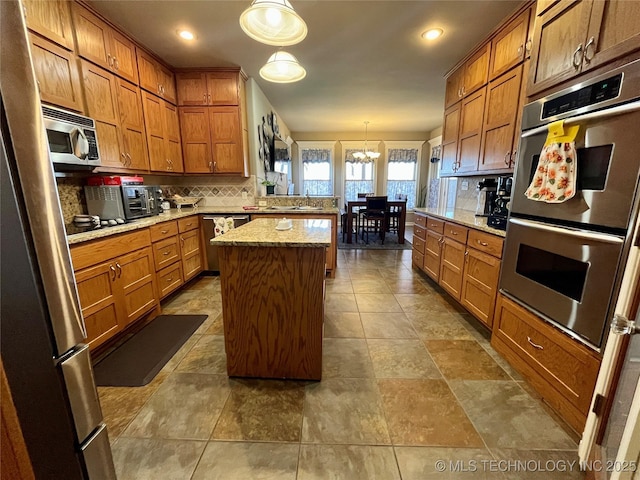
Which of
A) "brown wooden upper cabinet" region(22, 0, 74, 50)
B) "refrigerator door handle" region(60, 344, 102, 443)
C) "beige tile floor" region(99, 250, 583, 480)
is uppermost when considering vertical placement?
"brown wooden upper cabinet" region(22, 0, 74, 50)

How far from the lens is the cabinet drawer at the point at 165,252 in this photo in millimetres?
2486

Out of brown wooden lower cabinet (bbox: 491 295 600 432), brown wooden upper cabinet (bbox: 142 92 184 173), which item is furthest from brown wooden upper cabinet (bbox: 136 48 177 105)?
brown wooden lower cabinet (bbox: 491 295 600 432)

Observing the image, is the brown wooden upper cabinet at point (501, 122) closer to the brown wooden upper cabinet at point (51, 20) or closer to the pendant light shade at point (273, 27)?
the pendant light shade at point (273, 27)

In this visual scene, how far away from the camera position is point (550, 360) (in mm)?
1438

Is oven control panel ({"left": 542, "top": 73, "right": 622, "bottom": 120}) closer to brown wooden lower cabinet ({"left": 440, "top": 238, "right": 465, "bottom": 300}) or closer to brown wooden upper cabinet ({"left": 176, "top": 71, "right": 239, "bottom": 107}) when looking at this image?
brown wooden lower cabinet ({"left": 440, "top": 238, "right": 465, "bottom": 300})

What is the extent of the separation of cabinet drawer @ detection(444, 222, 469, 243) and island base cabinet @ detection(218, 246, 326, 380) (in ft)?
4.97

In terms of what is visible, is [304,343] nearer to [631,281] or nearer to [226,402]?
[226,402]

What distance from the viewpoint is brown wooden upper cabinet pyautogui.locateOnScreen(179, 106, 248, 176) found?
3381mm

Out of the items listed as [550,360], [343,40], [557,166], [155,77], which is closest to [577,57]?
[557,166]

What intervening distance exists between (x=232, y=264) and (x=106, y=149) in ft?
5.89

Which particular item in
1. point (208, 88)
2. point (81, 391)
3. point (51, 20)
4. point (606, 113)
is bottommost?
point (81, 391)

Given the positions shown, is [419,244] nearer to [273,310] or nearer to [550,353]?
[550,353]

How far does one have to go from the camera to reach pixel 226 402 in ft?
4.91

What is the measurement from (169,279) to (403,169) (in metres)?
6.63
